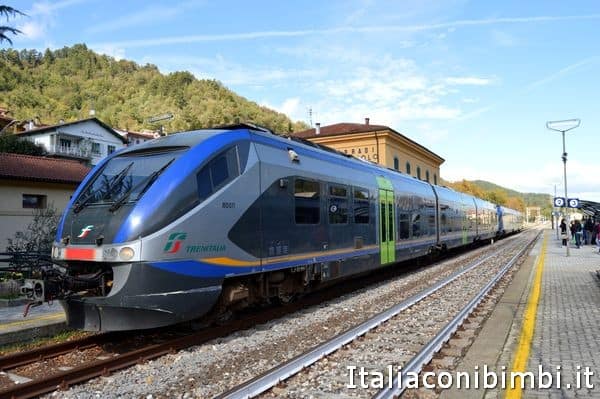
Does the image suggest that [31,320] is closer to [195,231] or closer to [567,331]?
[195,231]

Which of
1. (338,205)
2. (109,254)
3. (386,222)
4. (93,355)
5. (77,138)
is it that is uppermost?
(77,138)

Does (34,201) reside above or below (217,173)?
above

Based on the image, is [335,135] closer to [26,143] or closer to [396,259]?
[26,143]

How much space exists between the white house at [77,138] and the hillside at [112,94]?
23128 mm

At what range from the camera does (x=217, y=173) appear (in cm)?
736

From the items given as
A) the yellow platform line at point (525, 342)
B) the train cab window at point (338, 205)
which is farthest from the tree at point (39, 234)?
the yellow platform line at point (525, 342)

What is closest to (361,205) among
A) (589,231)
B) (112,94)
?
(589,231)

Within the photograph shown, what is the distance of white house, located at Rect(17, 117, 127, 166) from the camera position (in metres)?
54.8

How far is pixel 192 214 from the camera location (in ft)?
22.3

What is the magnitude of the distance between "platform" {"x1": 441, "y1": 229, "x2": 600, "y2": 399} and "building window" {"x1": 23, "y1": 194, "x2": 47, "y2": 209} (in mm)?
17367

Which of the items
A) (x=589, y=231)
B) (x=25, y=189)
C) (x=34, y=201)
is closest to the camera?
(x=25, y=189)

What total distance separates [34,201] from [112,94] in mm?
103782

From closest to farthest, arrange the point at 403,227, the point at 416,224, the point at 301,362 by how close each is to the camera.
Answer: the point at 301,362, the point at 403,227, the point at 416,224

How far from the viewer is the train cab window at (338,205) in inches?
420
